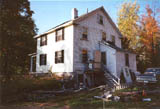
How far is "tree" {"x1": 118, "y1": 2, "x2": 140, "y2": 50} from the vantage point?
27672 millimetres

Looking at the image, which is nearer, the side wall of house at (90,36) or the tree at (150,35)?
the side wall of house at (90,36)

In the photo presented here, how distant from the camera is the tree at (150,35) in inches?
979

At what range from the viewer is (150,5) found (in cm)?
2561

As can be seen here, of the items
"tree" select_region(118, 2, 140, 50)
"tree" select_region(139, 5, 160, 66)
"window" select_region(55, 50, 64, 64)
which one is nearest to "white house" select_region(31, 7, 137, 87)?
"window" select_region(55, 50, 64, 64)

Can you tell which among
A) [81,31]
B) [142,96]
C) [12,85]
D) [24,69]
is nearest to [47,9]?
[81,31]

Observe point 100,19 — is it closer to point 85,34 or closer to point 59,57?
point 85,34

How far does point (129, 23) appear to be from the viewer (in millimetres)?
28125

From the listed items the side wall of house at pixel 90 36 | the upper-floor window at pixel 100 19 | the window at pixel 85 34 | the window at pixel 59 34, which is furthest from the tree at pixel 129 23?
the window at pixel 59 34

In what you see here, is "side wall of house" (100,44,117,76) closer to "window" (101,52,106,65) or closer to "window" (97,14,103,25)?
"window" (101,52,106,65)

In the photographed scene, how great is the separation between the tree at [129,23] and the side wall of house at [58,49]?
57.8ft

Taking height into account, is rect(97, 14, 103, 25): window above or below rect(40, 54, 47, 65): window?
above

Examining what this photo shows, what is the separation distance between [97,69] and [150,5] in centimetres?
2015

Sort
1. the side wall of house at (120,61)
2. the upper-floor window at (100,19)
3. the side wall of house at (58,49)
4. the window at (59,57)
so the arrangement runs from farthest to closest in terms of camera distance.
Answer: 1. the upper-floor window at (100,19)
2. the side wall of house at (120,61)
3. the window at (59,57)
4. the side wall of house at (58,49)

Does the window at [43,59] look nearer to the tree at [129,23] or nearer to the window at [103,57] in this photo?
the window at [103,57]
